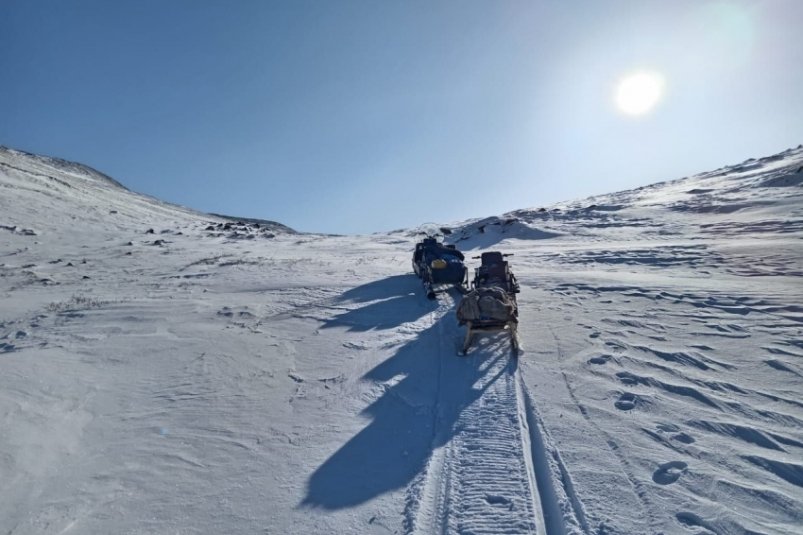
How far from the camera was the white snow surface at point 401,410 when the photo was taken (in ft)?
12.7

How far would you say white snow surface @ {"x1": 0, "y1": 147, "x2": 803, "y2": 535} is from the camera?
3.87 metres

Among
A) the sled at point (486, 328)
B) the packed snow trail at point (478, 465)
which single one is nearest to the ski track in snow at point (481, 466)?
the packed snow trail at point (478, 465)

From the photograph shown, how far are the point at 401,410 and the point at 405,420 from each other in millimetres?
280

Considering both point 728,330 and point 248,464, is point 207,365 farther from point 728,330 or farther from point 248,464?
point 728,330

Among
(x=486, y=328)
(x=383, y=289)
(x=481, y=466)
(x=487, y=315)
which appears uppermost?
(x=383, y=289)

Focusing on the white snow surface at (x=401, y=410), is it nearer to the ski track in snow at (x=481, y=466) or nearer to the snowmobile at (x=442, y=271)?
the ski track in snow at (x=481, y=466)

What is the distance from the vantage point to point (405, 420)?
18.2 ft

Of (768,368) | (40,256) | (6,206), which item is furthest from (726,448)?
(6,206)

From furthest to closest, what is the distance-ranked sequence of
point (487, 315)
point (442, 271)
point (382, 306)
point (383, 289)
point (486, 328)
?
point (383, 289)
point (442, 271)
point (382, 306)
point (486, 328)
point (487, 315)

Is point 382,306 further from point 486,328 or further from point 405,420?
point 405,420

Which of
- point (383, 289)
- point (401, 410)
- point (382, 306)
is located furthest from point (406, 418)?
point (383, 289)

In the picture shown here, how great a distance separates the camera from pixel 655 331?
8.22 metres

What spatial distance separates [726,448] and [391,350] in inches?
198

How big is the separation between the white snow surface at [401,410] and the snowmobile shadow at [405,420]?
0.10ft
